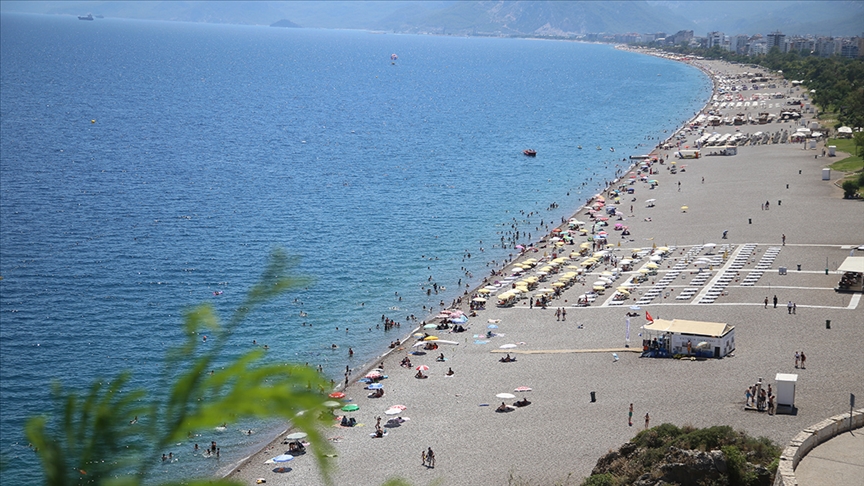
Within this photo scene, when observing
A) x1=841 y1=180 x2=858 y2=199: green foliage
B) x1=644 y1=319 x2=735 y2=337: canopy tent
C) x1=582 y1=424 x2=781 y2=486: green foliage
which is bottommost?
x1=644 y1=319 x2=735 y2=337: canopy tent

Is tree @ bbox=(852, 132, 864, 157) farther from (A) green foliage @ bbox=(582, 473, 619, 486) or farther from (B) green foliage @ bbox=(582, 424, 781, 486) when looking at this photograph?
(A) green foliage @ bbox=(582, 473, 619, 486)

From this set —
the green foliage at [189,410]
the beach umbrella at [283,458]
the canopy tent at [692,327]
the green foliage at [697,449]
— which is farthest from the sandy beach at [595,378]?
the green foliage at [189,410]

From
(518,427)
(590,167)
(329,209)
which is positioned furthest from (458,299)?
(590,167)

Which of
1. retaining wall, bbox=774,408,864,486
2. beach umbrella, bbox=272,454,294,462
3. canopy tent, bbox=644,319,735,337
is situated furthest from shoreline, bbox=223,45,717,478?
canopy tent, bbox=644,319,735,337

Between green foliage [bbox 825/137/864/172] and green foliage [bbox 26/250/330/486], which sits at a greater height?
green foliage [bbox 26/250/330/486]

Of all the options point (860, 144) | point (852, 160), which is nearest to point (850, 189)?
point (860, 144)

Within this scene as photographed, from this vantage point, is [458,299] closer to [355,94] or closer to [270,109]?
[270,109]
